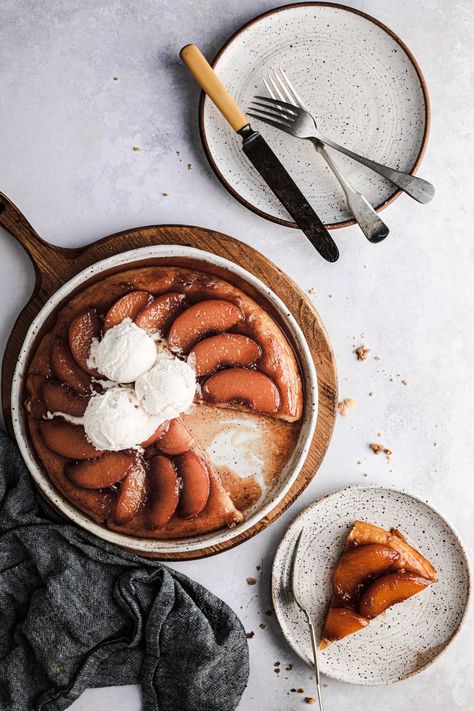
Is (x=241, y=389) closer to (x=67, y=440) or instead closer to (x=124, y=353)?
(x=124, y=353)

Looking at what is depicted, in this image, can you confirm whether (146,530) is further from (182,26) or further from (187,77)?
(182,26)

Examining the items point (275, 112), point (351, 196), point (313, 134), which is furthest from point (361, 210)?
point (275, 112)

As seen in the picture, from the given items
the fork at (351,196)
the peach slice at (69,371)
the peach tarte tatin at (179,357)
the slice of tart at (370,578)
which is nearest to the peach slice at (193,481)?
the peach tarte tatin at (179,357)

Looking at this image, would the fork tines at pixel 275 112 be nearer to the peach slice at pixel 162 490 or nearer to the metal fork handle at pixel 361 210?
the metal fork handle at pixel 361 210

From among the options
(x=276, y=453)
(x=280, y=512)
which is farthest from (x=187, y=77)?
(x=280, y=512)

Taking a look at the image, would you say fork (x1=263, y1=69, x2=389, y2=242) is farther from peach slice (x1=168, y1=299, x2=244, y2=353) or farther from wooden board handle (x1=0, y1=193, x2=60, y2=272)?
wooden board handle (x1=0, y1=193, x2=60, y2=272)

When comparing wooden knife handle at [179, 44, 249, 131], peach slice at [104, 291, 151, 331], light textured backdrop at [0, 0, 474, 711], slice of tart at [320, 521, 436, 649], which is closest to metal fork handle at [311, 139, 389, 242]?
light textured backdrop at [0, 0, 474, 711]
